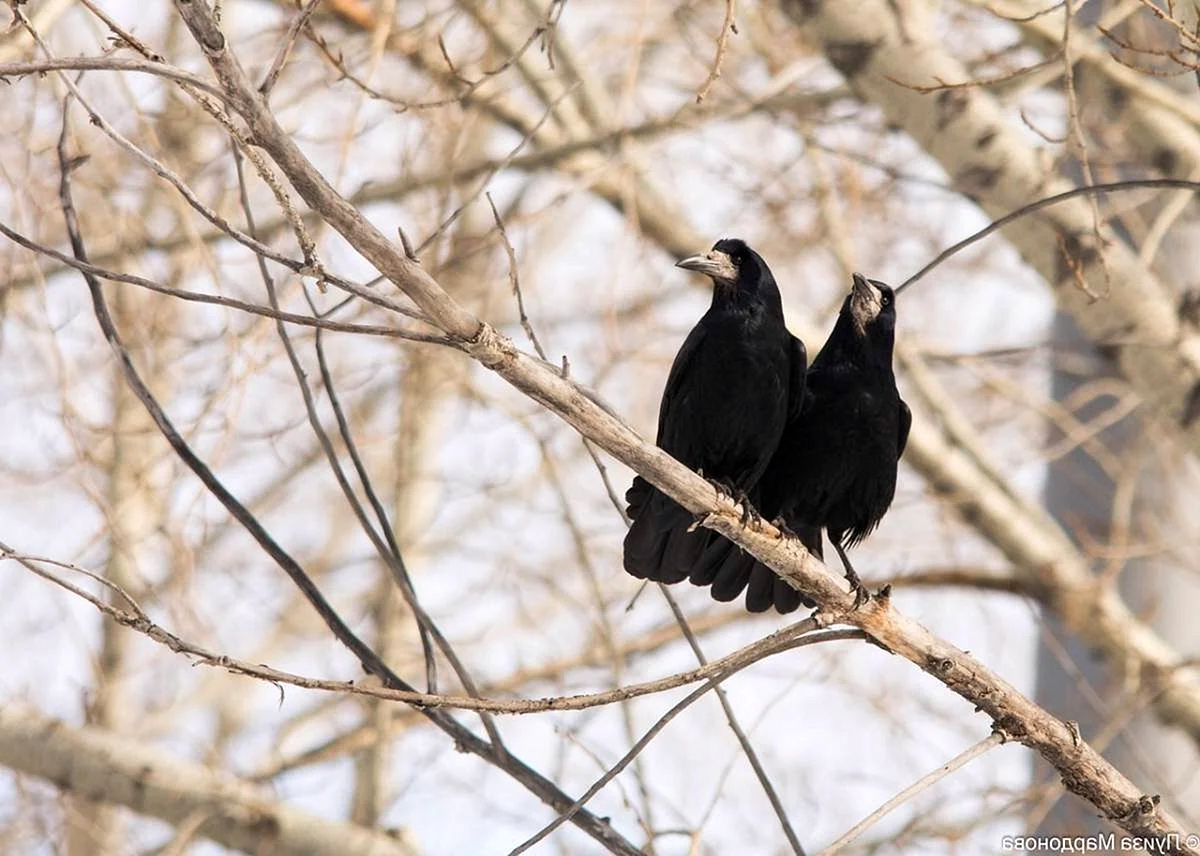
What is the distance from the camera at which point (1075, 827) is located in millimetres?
5219

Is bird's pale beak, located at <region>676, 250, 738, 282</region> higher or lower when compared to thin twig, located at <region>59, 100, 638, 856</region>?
higher

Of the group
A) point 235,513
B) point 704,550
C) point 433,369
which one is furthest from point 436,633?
point 433,369

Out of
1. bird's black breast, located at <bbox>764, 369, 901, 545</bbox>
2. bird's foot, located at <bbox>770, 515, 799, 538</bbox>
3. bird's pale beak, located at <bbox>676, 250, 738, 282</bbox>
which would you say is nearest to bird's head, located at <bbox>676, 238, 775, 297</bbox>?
bird's pale beak, located at <bbox>676, 250, 738, 282</bbox>

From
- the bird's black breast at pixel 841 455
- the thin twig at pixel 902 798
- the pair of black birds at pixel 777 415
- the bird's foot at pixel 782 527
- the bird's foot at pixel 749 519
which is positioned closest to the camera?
the thin twig at pixel 902 798

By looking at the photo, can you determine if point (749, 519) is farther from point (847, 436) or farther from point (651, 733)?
point (847, 436)

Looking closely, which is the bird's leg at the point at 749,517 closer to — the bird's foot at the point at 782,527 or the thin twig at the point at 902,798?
the bird's foot at the point at 782,527

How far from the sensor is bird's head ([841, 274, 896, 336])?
3926 mm

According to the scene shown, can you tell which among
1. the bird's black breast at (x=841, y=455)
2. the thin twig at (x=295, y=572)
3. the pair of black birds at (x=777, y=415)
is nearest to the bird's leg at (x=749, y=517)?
the pair of black birds at (x=777, y=415)

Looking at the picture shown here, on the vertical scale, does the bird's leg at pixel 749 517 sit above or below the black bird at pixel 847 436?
below

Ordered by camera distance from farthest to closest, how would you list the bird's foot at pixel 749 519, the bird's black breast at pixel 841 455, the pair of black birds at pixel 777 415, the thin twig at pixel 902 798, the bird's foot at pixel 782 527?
the bird's black breast at pixel 841 455 → the pair of black birds at pixel 777 415 → the bird's foot at pixel 782 527 → the bird's foot at pixel 749 519 → the thin twig at pixel 902 798

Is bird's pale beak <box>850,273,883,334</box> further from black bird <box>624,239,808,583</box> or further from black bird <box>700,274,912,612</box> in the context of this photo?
black bird <box>624,239,808,583</box>

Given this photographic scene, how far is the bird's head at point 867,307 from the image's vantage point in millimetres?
3926

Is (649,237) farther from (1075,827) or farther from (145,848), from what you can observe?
(145,848)

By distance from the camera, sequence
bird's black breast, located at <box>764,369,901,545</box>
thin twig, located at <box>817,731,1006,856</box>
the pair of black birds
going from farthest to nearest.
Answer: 1. bird's black breast, located at <box>764,369,901,545</box>
2. the pair of black birds
3. thin twig, located at <box>817,731,1006,856</box>
